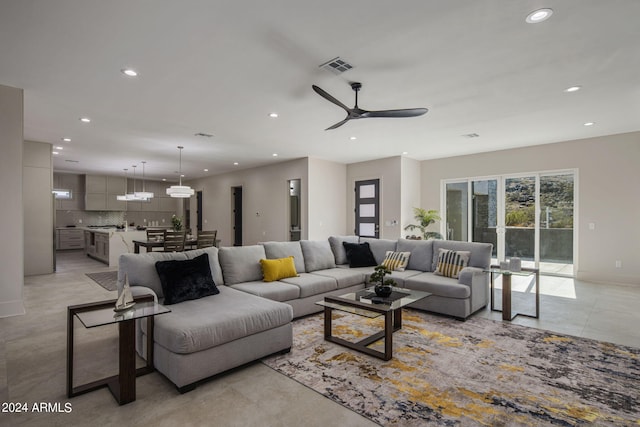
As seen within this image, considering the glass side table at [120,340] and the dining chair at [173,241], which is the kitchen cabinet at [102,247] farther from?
the glass side table at [120,340]

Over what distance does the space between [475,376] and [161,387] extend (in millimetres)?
2447

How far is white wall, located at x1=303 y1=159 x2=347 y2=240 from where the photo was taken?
8109 mm

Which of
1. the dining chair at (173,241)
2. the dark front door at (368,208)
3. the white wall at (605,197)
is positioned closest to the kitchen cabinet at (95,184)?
the dining chair at (173,241)

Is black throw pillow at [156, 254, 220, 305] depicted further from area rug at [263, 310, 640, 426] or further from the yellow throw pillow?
area rug at [263, 310, 640, 426]

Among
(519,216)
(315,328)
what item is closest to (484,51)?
(315,328)

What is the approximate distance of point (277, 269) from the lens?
414 cm

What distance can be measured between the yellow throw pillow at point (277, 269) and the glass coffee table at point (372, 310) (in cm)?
104

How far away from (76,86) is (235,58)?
2.16 meters

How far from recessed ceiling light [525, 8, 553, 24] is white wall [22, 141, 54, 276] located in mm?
8218

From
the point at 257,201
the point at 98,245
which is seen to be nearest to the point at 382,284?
the point at 257,201

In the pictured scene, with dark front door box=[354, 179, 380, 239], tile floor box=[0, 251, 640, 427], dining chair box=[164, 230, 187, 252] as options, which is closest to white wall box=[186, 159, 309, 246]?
dark front door box=[354, 179, 380, 239]

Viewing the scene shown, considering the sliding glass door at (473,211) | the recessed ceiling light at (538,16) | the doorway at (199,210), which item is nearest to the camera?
the recessed ceiling light at (538,16)

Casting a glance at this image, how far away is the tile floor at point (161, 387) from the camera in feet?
6.61

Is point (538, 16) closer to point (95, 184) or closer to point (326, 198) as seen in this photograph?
point (326, 198)
